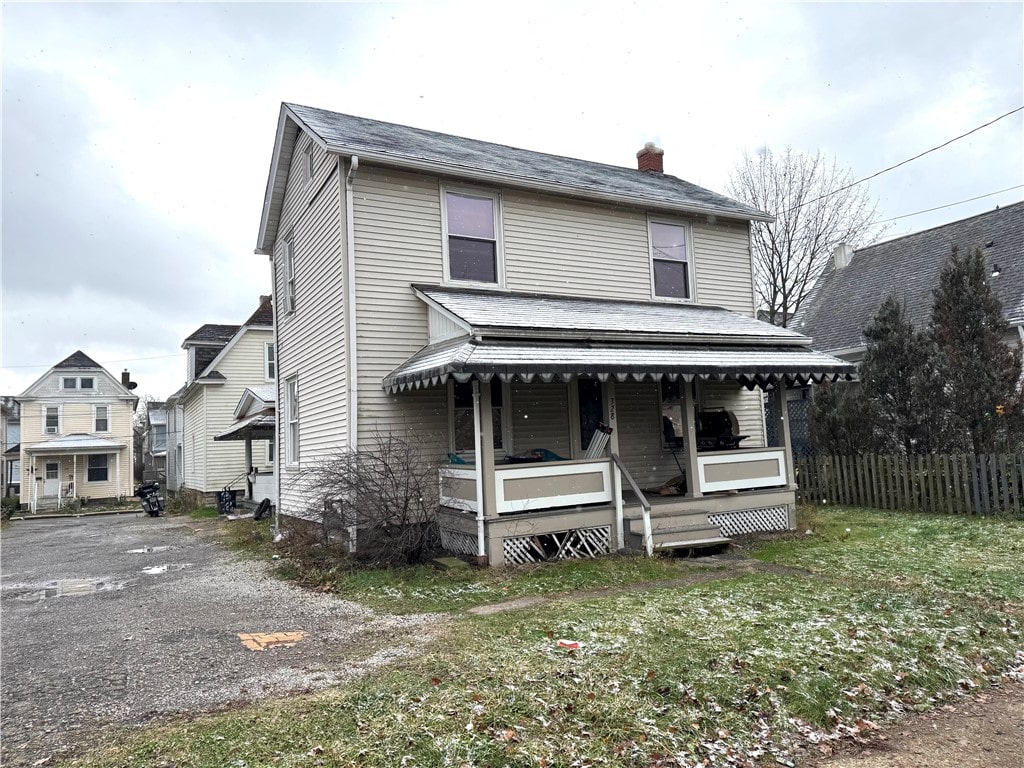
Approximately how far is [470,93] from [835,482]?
1214 centimetres

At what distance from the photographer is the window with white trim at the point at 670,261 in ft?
47.0

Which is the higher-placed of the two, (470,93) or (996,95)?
(470,93)

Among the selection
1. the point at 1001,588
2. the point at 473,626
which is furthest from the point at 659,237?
the point at 473,626

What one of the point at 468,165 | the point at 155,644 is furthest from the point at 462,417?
the point at 155,644

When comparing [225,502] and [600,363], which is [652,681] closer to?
[600,363]

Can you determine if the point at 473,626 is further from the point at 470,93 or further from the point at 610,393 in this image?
the point at 470,93

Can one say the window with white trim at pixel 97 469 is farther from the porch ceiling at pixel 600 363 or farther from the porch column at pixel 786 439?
the porch column at pixel 786 439

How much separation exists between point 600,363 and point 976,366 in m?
8.63

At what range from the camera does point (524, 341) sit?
9.93m

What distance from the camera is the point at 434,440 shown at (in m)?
11.3

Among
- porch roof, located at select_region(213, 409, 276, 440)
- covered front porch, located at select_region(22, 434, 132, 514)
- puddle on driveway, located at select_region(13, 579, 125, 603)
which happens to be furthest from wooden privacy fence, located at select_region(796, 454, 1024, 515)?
covered front porch, located at select_region(22, 434, 132, 514)

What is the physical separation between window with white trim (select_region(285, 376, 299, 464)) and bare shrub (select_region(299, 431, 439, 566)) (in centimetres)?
357

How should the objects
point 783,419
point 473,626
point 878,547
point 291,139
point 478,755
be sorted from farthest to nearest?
point 291,139
point 783,419
point 878,547
point 473,626
point 478,755

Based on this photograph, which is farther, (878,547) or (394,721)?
(878,547)
